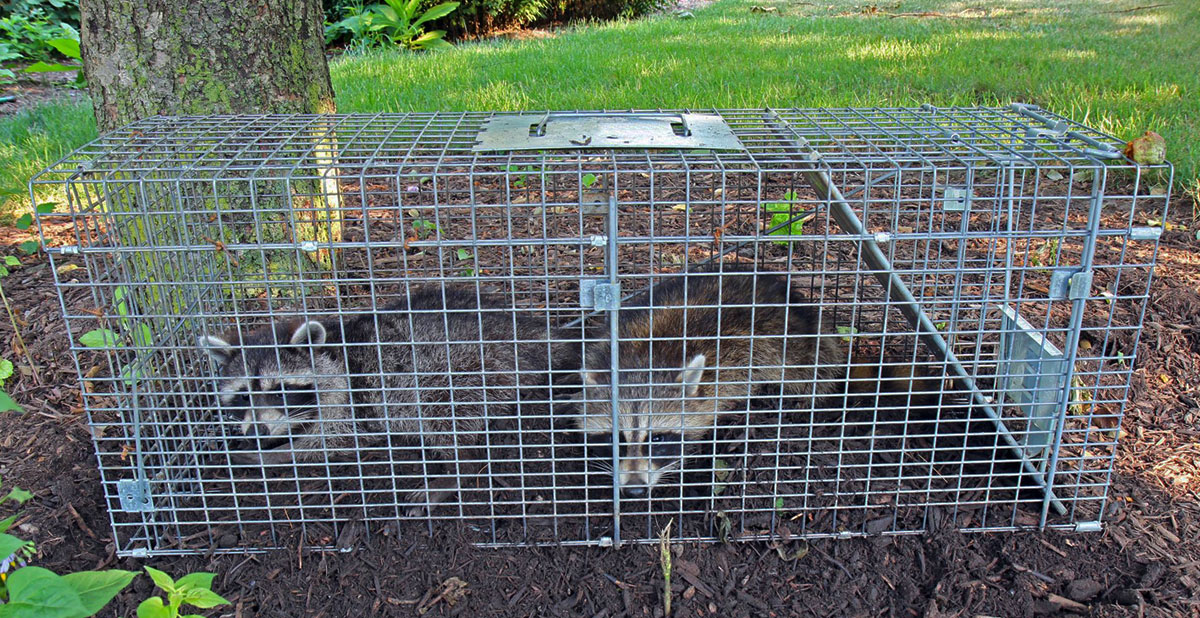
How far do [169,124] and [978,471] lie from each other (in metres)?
4.04

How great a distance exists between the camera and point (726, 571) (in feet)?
10.8

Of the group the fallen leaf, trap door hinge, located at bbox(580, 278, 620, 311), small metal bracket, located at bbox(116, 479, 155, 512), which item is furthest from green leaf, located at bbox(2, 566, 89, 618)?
the fallen leaf

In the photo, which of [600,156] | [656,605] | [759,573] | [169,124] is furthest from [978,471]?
[169,124]

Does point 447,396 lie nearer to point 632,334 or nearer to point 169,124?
point 632,334

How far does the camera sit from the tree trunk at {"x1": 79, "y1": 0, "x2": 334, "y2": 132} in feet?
14.3

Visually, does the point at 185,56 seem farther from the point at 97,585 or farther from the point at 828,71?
the point at 828,71

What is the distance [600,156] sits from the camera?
3143 millimetres

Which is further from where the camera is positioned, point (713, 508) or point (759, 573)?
point (713, 508)

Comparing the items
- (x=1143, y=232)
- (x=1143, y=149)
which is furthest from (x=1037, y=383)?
(x=1143, y=149)

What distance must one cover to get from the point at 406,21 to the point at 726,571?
12649 mm

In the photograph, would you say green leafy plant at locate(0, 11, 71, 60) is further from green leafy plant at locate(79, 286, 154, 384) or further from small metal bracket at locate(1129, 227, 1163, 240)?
small metal bracket at locate(1129, 227, 1163, 240)

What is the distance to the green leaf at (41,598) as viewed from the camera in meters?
2.03

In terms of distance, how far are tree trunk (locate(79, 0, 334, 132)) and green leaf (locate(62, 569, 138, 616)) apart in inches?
118

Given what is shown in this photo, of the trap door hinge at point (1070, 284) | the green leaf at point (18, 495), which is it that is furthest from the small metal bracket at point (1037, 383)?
the green leaf at point (18, 495)
